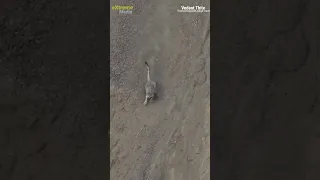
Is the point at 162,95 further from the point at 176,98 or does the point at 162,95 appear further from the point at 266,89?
the point at 266,89

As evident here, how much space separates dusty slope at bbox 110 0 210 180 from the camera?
1.98 metres

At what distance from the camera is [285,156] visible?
6.66ft

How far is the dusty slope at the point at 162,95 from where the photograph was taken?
198 centimetres

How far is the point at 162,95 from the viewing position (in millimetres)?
2002
